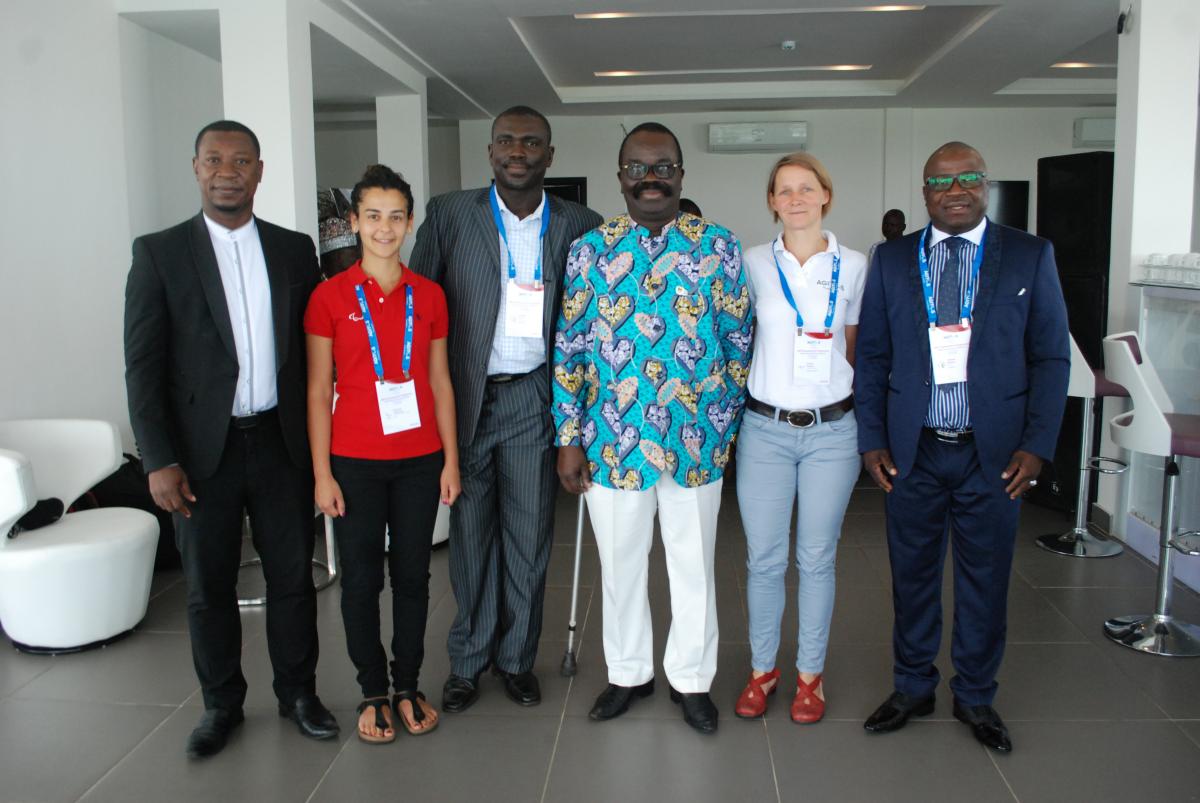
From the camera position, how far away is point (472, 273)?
2.96 metres

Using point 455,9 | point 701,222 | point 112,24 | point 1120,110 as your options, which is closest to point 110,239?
point 112,24

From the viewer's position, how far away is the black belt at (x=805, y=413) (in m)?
2.82

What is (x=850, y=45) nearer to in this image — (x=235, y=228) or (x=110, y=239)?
(x=110, y=239)

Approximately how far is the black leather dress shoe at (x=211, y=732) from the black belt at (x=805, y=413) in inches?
72.2

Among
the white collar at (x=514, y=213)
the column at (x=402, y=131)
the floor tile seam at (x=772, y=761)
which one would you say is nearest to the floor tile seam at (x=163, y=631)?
the white collar at (x=514, y=213)

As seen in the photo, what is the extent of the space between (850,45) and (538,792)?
743 cm

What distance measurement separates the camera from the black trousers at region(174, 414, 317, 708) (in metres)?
2.76

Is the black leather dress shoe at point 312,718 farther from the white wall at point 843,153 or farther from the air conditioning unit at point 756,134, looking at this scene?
the air conditioning unit at point 756,134

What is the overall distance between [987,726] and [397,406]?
6.41 feet

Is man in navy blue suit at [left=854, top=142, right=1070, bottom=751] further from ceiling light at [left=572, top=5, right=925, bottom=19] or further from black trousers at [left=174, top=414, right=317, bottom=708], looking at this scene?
ceiling light at [left=572, top=5, right=925, bottom=19]

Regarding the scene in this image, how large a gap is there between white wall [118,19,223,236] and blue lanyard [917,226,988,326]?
4497 mm

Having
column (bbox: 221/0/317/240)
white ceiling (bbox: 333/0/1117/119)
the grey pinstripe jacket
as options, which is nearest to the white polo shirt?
the grey pinstripe jacket

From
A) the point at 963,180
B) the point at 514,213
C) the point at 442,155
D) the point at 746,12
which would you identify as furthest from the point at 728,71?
the point at 963,180

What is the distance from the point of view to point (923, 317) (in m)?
2.75
